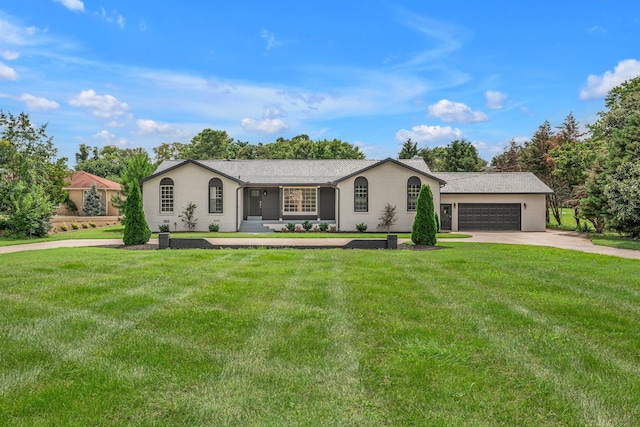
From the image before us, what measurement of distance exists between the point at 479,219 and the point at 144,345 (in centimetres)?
2701

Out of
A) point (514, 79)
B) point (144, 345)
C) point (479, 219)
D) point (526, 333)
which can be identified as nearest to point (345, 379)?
point (144, 345)

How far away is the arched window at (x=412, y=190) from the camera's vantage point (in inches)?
1042

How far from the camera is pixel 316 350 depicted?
4836 mm

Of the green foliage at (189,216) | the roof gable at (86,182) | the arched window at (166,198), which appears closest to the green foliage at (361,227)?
the green foliage at (189,216)

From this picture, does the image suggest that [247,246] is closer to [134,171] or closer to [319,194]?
[319,194]

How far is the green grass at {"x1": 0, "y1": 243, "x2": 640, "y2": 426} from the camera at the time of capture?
349cm

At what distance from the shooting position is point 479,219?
2848 cm

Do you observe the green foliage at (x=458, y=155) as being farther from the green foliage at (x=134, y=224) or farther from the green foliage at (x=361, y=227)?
the green foliage at (x=134, y=224)

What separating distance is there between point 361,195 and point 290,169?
685 cm

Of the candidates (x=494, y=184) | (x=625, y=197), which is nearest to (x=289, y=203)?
(x=494, y=184)

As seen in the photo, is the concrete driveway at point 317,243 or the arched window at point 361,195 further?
the arched window at point 361,195

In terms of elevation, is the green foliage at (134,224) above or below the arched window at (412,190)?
below

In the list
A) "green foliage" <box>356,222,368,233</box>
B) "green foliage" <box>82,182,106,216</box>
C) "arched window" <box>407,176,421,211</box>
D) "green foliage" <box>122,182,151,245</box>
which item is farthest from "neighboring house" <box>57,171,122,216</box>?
"arched window" <box>407,176,421,211</box>

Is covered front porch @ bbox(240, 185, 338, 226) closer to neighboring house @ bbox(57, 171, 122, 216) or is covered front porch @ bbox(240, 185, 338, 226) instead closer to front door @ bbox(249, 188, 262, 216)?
front door @ bbox(249, 188, 262, 216)
